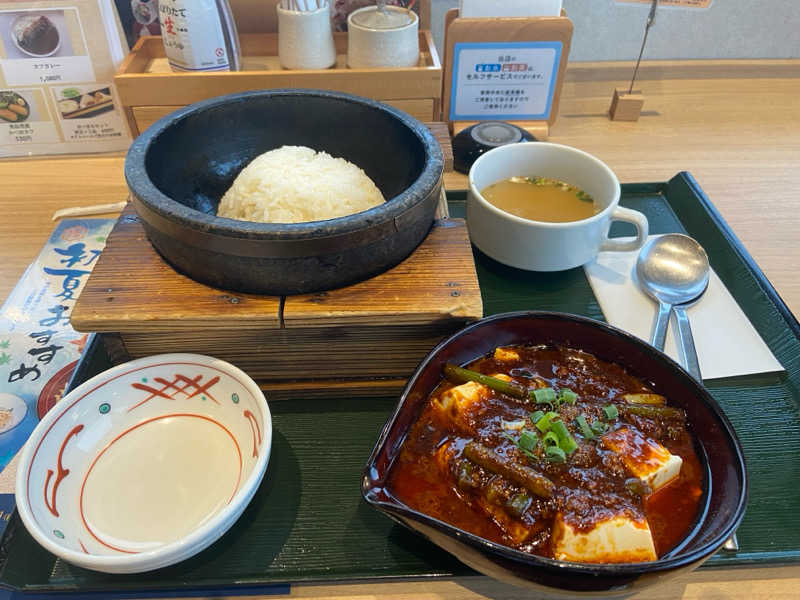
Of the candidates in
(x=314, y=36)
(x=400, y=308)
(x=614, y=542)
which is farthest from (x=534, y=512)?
(x=314, y=36)

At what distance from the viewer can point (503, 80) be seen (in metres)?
2.31

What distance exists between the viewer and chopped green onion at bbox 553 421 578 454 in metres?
1.13

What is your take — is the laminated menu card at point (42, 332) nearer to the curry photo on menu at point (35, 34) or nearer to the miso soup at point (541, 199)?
the curry photo on menu at point (35, 34)

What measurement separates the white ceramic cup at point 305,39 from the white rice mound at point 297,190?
63 centimetres

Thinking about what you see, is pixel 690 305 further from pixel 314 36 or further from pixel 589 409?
pixel 314 36

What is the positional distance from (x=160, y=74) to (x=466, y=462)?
180 cm

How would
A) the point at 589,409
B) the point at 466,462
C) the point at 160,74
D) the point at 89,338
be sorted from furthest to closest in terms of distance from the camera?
the point at 160,74
the point at 89,338
the point at 589,409
the point at 466,462

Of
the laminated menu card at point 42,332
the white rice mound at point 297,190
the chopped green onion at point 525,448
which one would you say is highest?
the white rice mound at point 297,190

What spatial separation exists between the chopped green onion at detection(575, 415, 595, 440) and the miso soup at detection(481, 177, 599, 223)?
74cm

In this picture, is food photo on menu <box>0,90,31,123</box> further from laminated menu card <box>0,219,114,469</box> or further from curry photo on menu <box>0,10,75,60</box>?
laminated menu card <box>0,219,114,469</box>

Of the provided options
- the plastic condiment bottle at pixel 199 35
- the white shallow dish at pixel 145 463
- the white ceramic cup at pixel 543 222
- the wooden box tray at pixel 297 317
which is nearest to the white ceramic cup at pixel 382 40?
the plastic condiment bottle at pixel 199 35

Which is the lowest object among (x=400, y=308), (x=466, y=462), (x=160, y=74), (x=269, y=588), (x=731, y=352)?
(x=269, y=588)

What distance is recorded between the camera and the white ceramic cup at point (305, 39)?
203 centimetres

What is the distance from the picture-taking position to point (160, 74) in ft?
6.64
